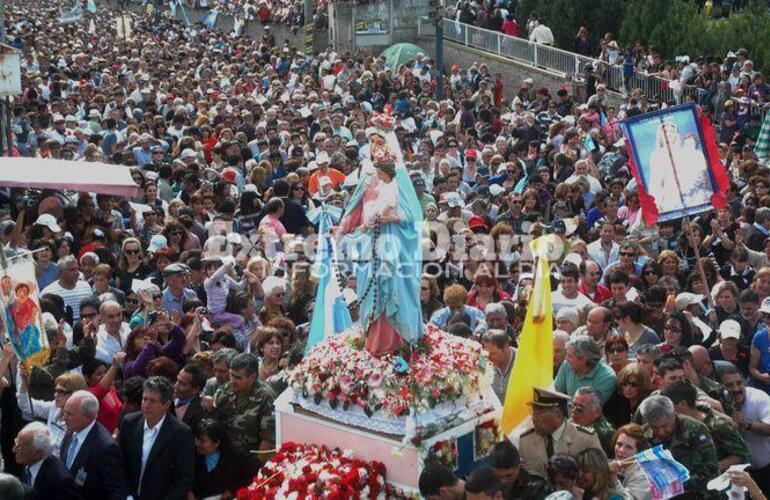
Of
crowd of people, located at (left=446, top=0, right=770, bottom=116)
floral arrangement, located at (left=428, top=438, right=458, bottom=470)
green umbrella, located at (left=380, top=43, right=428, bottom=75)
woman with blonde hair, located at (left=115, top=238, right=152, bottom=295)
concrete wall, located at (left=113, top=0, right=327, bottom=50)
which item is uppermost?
concrete wall, located at (left=113, top=0, right=327, bottom=50)

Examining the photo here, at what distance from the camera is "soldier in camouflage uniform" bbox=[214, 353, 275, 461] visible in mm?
9461

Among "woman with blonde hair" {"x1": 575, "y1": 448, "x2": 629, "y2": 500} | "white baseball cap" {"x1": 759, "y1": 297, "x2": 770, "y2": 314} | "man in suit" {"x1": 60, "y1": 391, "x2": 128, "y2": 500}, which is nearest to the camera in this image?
"woman with blonde hair" {"x1": 575, "y1": 448, "x2": 629, "y2": 500}

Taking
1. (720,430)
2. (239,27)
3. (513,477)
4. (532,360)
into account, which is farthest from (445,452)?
(239,27)

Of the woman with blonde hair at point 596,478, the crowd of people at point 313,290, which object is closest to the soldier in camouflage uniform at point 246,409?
the crowd of people at point 313,290

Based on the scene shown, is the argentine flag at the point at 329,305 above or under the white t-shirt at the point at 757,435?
above

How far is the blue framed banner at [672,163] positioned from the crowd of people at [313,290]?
60 cm

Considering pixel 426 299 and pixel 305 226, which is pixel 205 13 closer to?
pixel 305 226

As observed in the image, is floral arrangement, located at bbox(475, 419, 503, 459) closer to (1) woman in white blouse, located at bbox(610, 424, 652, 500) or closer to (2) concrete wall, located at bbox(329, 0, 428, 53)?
(1) woman in white blouse, located at bbox(610, 424, 652, 500)

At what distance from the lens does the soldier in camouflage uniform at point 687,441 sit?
8516mm

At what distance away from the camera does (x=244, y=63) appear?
31.7 metres

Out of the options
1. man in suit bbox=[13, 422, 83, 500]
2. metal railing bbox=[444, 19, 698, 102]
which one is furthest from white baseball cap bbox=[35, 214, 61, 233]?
metal railing bbox=[444, 19, 698, 102]

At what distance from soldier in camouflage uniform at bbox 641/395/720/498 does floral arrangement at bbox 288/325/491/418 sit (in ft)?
4.22

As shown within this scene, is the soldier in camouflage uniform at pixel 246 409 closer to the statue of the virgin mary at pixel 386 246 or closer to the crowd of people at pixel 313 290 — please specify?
Answer: the crowd of people at pixel 313 290

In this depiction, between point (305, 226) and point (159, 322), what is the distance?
5.08 meters
